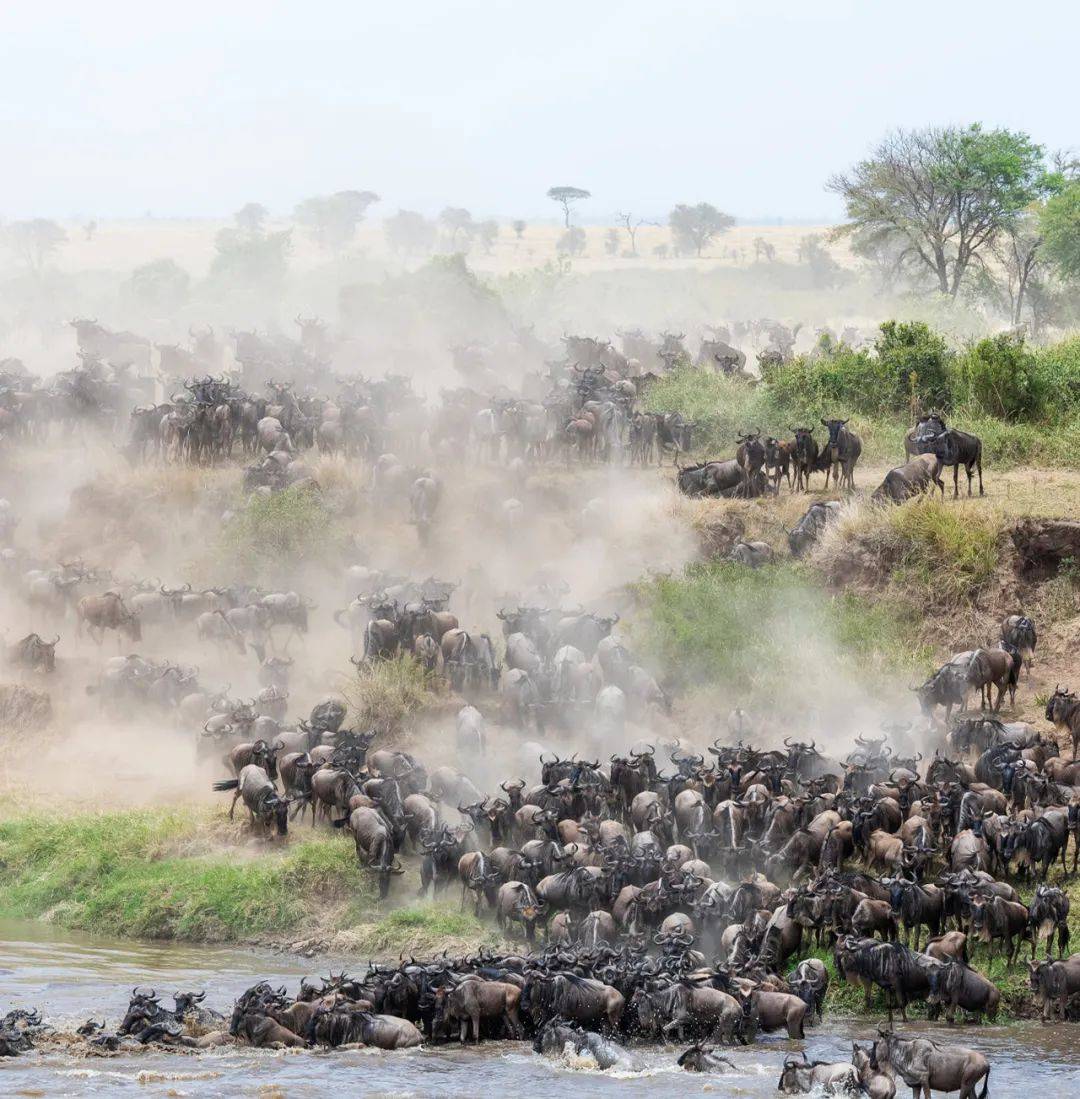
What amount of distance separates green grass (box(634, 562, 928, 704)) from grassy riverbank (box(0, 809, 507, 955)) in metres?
7.86

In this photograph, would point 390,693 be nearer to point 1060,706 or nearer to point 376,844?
point 376,844

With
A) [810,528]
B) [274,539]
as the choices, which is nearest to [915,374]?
[810,528]

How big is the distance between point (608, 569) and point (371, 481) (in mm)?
6005

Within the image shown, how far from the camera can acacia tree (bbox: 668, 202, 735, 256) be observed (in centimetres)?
11225

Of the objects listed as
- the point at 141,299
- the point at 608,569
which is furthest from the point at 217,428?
the point at 141,299

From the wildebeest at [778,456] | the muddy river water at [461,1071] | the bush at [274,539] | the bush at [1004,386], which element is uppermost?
the bush at [1004,386]

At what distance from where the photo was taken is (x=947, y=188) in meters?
59.1

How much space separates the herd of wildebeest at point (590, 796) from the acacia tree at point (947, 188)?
1038 inches

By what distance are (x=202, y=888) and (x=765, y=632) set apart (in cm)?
1109

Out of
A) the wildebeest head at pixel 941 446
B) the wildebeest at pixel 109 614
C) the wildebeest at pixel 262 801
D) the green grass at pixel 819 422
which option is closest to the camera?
the wildebeest at pixel 262 801

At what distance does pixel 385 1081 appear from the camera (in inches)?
607

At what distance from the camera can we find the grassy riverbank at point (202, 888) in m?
20.9

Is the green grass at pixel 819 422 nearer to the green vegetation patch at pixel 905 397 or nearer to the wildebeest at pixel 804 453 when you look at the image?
the green vegetation patch at pixel 905 397

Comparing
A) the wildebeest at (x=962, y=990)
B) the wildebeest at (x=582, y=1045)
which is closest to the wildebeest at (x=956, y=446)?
the wildebeest at (x=962, y=990)
